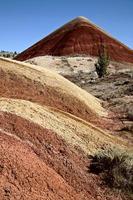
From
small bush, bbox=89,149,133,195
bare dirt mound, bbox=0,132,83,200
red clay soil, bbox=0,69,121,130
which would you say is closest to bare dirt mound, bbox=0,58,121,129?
red clay soil, bbox=0,69,121,130

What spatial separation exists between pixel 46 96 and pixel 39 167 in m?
10.9

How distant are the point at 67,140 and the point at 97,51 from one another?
81.2 m

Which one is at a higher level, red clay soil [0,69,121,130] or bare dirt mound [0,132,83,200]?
red clay soil [0,69,121,130]

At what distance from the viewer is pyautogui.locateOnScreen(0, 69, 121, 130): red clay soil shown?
71.0 feet


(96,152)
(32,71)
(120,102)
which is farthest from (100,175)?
(120,102)

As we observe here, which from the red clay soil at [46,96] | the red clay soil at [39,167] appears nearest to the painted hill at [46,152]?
the red clay soil at [39,167]

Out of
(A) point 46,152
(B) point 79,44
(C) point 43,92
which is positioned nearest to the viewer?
(A) point 46,152

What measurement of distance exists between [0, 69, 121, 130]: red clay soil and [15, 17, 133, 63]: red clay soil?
68874 millimetres

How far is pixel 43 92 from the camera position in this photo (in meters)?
23.2

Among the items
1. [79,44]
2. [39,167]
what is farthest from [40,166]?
[79,44]

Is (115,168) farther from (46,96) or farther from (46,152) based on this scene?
(46,96)

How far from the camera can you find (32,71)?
85.6 feet

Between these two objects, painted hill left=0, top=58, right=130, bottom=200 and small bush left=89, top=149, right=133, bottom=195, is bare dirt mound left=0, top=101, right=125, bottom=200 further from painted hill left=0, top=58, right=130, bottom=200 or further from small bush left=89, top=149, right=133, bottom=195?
small bush left=89, top=149, right=133, bottom=195

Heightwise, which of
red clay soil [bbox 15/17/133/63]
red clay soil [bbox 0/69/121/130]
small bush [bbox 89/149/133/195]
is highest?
red clay soil [bbox 15/17/133/63]
